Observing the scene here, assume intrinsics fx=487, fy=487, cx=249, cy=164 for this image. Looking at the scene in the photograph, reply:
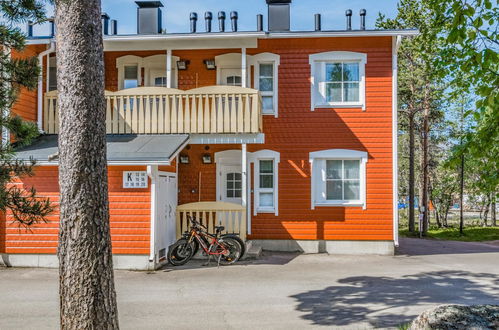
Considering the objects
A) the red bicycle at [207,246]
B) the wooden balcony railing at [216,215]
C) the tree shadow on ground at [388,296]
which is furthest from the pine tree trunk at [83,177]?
the wooden balcony railing at [216,215]

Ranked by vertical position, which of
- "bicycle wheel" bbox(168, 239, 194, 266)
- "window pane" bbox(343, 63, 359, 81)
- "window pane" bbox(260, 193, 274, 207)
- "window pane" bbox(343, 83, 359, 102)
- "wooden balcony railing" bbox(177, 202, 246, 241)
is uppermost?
"window pane" bbox(343, 63, 359, 81)

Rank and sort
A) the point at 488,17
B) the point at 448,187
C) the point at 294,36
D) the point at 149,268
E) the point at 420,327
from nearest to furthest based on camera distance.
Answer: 1. the point at 420,327
2. the point at 488,17
3. the point at 149,268
4. the point at 294,36
5. the point at 448,187

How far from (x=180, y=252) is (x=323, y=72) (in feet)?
23.0

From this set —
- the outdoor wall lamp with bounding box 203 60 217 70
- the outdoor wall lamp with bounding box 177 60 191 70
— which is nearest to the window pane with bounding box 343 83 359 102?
the outdoor wall lamp with bounding box 203 60 217 70

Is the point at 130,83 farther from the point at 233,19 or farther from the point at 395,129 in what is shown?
the point at 395,129

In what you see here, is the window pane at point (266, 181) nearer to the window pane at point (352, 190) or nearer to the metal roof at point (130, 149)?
the window pane at point (352, 190)

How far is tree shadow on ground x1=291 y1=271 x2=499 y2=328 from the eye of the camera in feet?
24.9

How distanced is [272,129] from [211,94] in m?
2.46

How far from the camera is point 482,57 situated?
17.5 ft

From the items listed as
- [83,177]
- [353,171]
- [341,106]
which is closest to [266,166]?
[353,171]

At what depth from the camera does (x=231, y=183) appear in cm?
1536

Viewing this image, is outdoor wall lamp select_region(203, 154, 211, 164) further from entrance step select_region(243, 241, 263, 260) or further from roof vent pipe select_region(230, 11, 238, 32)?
roof vent pipe select_region(230, 11, 238, 32)

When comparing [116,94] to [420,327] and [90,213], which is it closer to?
[90,213]

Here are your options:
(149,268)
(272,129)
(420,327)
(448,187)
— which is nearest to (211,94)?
(272,129)
